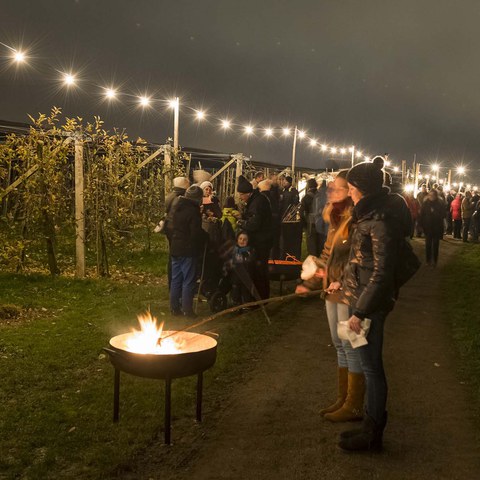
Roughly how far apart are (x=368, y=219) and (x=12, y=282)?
797 centimetres

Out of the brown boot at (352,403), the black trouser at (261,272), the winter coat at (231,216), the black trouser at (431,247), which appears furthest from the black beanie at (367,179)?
the black trouser at (431,247)

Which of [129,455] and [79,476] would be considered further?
[129,455]

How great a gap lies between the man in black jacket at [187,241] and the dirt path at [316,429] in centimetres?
174

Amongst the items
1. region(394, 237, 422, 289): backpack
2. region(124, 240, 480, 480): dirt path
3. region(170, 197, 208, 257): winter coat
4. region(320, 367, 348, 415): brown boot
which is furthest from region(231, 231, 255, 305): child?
region(394, 237, 422, 289): backpack

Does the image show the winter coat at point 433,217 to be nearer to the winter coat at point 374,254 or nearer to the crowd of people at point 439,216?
the crowd of people at point 439,216

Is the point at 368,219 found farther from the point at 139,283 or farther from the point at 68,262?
the point at 68,262

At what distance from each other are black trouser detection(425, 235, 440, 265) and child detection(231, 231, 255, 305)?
736 centimetres

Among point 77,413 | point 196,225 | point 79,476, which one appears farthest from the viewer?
point 196,225

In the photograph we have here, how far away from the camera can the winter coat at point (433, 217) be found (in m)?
14.7

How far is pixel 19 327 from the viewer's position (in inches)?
305

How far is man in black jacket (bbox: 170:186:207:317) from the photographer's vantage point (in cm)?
827

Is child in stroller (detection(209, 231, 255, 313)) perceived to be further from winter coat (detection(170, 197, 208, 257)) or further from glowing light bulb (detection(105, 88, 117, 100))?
glowing light bulb (detection(105, 88, 117, 100))

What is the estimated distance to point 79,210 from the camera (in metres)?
11.1

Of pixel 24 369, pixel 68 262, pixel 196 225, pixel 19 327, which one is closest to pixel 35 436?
pixel 24 369
